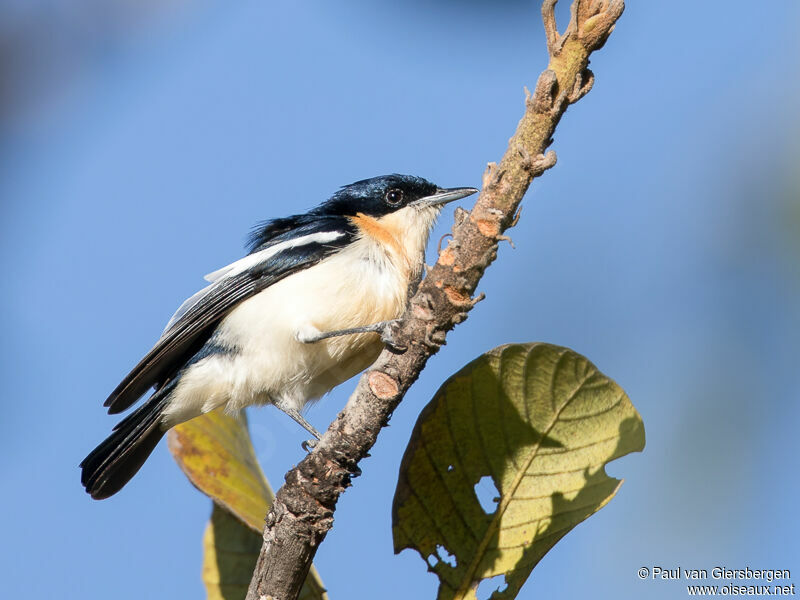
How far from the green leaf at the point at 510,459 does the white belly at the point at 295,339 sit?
1542 millimetres

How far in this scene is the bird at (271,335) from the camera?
4066mm

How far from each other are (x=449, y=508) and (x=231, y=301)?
6.90ft

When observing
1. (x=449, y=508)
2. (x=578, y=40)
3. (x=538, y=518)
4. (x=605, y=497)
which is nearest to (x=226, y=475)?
(x=449, y=508)

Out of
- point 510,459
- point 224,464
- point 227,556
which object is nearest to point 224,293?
point 224,464

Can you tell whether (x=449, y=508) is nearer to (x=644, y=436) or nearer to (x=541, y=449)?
(x=541, y=449)

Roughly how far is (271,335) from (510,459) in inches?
76.5

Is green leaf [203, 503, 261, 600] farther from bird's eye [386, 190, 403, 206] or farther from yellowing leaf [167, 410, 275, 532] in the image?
bird's eye [386, 190, 403, 206]

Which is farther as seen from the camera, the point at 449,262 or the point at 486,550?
the point at 486,550

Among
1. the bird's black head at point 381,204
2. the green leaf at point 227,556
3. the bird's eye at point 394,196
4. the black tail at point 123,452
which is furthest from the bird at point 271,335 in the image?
the green leaf at point 227,556

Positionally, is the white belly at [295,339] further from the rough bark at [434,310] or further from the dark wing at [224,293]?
the rough bark at [434,310]

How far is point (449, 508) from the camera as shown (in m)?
2.56

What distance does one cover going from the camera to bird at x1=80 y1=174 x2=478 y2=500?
407 cm

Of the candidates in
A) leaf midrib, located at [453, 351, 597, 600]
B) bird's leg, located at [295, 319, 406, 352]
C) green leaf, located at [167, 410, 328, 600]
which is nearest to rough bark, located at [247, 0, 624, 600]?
green leaf, located at [167, 410, 328, 600]

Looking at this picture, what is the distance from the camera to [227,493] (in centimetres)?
298
